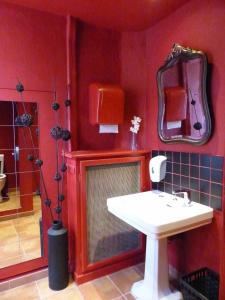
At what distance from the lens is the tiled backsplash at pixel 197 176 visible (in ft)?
5.08

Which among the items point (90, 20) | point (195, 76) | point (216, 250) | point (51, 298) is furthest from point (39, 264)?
point (90, 20)

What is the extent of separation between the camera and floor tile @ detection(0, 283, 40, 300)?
67.5 inches

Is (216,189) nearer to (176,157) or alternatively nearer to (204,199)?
(204,199)

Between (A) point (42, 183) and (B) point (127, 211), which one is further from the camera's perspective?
(A) point (42, 183)

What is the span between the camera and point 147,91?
Result: 7.15ft

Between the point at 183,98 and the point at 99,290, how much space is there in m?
1.73

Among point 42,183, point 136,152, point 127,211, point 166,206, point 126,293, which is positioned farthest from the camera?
point 136,152

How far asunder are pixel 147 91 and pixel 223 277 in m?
1.63

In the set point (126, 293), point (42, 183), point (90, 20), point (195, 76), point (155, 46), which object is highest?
point (90, 20)

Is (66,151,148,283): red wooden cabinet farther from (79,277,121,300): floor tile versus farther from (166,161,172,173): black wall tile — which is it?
(166,161,172,173): black wall tile

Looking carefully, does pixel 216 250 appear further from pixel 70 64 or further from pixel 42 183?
pixel 70 64

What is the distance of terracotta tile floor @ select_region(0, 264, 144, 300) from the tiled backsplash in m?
0.90

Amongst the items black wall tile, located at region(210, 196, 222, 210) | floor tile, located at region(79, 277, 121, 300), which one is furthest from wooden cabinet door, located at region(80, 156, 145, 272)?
black wall tile, located at region(210, 196, 222, 210)

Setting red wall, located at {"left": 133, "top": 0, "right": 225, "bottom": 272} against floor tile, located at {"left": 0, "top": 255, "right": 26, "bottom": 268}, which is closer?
red wall, located at {"left": 133, "top": 0, "right": 225, "bottom": 272}
